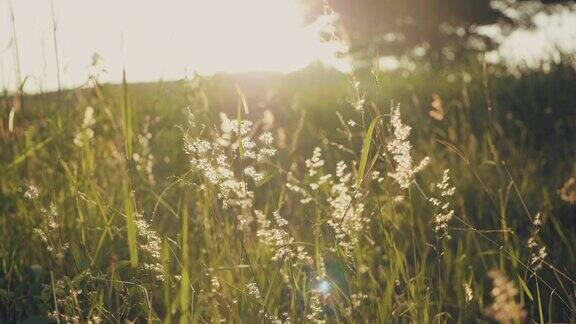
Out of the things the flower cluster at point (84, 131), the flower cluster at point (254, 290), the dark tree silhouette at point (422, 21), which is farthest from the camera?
the dark tree silhouette at point (422, 21)

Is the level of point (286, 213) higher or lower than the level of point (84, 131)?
lower

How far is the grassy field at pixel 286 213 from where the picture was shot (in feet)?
3.66

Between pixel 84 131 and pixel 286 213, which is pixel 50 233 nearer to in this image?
pixel 84 131

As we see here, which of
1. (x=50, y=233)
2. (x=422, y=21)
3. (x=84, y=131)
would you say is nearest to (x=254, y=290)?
(x=50, y=233)

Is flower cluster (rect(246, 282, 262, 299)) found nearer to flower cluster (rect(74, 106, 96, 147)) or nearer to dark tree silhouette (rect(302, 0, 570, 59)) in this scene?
flower cluster (rect(74, 106, 96, 147))

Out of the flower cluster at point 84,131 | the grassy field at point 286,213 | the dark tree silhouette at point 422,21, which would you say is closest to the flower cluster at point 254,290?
the grassy field at point 286,213

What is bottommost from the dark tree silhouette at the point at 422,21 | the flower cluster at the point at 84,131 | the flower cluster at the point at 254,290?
the flower cluster at the point at 254,290

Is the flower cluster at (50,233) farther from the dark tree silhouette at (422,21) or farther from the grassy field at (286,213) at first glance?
the dark tree silhouette at (422,21)

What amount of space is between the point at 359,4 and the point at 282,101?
53.2ft

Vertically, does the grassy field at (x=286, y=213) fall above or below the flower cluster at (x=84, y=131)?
below

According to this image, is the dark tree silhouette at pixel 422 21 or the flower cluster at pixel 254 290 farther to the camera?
the dark tree silhouette at pixel 422 21

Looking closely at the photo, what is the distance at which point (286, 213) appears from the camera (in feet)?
8.25

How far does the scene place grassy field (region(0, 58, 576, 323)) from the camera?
1.12 metres

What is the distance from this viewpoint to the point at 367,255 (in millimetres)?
1371
